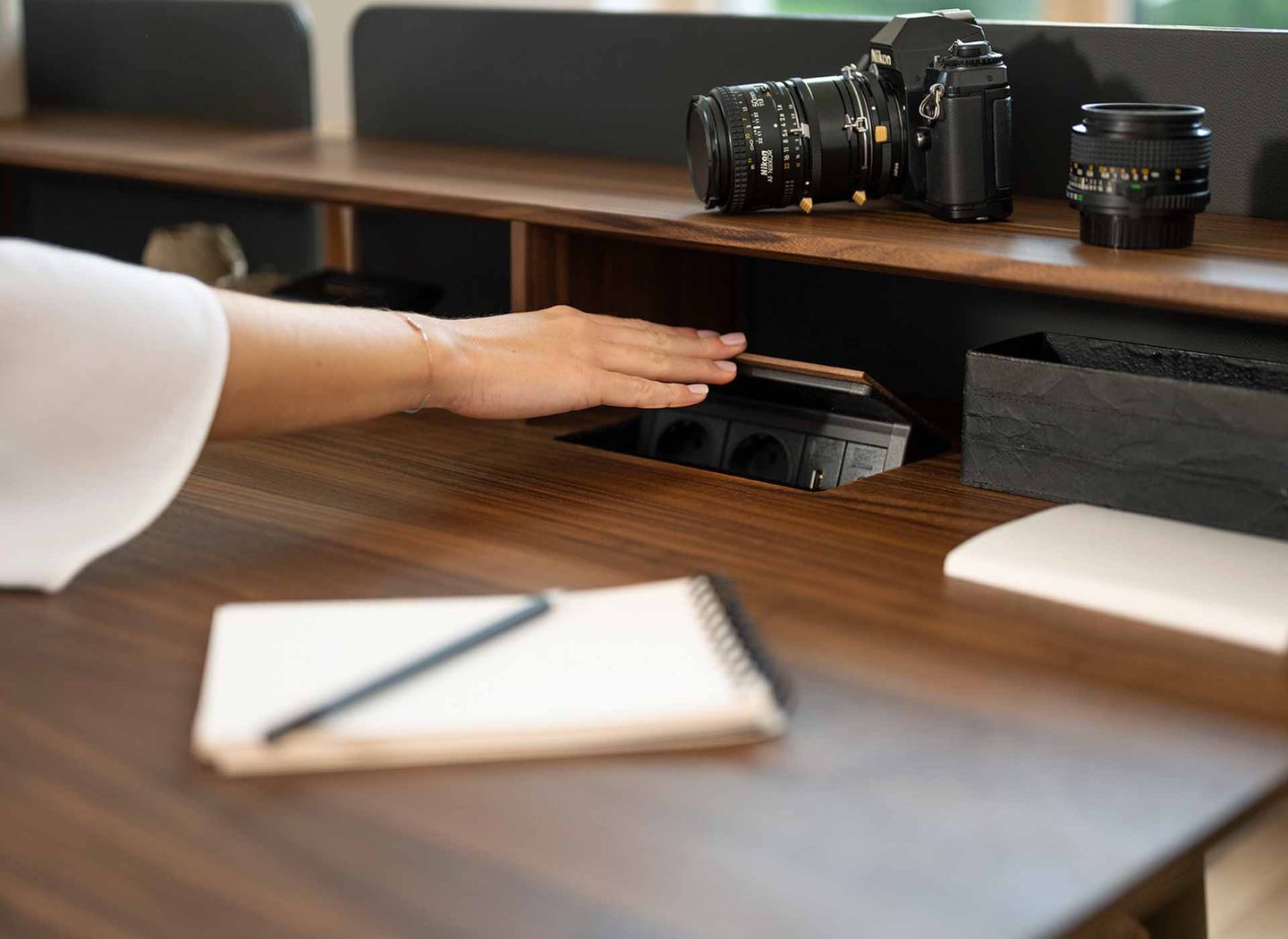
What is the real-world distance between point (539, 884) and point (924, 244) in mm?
563

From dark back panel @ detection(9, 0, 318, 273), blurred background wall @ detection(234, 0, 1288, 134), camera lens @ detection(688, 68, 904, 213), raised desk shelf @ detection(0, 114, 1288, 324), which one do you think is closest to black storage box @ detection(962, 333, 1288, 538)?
raised desk shelf @ detection(0, 114, 1288, 324)

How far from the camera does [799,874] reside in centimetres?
56

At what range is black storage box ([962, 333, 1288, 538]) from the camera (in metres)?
0.88

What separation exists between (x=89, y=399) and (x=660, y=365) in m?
0.40

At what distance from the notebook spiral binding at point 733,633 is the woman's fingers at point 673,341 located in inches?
12.4

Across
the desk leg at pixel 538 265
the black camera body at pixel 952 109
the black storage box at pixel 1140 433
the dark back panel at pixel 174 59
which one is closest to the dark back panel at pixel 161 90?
the dark back panel at pixel 174 59

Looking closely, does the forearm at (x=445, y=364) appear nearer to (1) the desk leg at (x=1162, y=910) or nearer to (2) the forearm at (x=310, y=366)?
(2) the forearm at (x=310, y=366)

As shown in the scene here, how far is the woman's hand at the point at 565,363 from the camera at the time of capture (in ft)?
3.45

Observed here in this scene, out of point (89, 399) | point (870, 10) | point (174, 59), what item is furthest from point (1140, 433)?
point (870, 10)

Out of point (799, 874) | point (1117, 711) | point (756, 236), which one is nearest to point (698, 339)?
point (756, 236)

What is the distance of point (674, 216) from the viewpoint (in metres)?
1.12

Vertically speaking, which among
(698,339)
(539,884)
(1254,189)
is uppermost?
(1254,189)

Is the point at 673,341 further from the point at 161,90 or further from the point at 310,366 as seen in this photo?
the point at 161,90

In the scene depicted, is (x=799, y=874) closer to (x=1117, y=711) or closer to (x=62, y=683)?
(x=1117, y=711)
